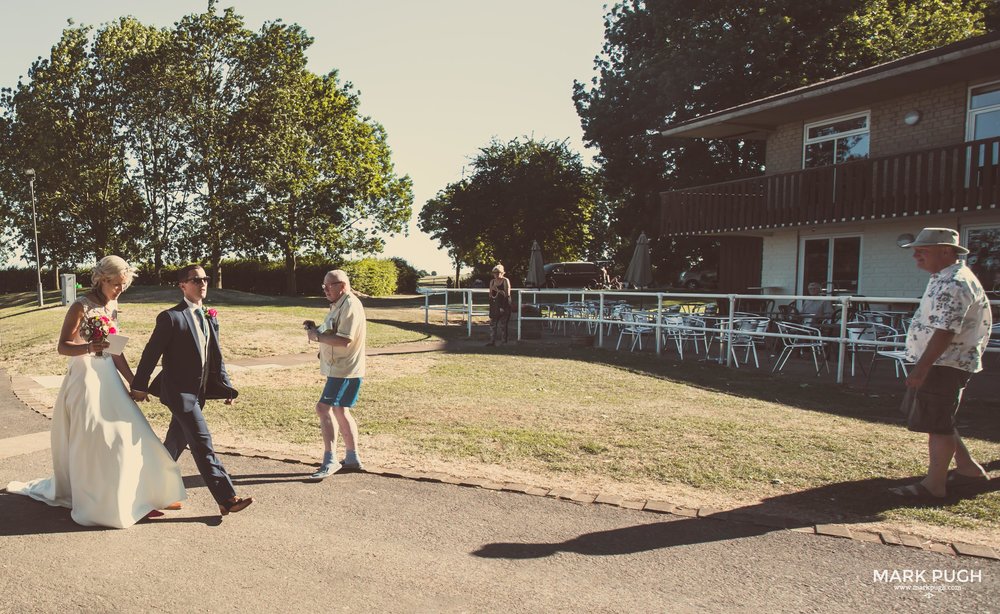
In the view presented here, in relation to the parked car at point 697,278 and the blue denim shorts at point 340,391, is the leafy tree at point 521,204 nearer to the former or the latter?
the parked car at point 697,278

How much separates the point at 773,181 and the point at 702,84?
12086 mm

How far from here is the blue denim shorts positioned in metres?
5.87

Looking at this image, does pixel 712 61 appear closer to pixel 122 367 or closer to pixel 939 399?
pixel 939 399

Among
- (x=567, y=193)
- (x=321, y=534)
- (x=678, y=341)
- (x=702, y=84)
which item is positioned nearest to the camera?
(x=321, y=534)

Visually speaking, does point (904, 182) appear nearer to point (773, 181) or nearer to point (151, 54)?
point (773, 181)

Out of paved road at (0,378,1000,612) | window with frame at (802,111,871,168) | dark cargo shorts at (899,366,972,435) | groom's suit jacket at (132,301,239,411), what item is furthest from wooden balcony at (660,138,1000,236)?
groom's suit jacket at (132,301,239,411)

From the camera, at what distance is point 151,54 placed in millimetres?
34875

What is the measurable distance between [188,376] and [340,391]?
1.30 meters

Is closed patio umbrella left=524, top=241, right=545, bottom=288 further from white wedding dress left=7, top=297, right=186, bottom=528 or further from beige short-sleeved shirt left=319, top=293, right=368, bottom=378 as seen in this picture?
white wedding dress left=7, top=297, right=186, bottom=528

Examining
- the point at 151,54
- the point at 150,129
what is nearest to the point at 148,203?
the point at 150,129

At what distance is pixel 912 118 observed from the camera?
17.5 metres

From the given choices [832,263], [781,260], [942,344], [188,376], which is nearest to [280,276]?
[781,260]

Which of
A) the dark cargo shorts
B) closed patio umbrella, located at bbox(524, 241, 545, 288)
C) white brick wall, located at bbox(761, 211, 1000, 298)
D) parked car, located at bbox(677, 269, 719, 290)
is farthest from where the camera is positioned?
parked car, located at bbox(677, 269, 719, 290)

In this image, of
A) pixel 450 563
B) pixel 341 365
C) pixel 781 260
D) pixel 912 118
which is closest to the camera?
pixel 450 563
